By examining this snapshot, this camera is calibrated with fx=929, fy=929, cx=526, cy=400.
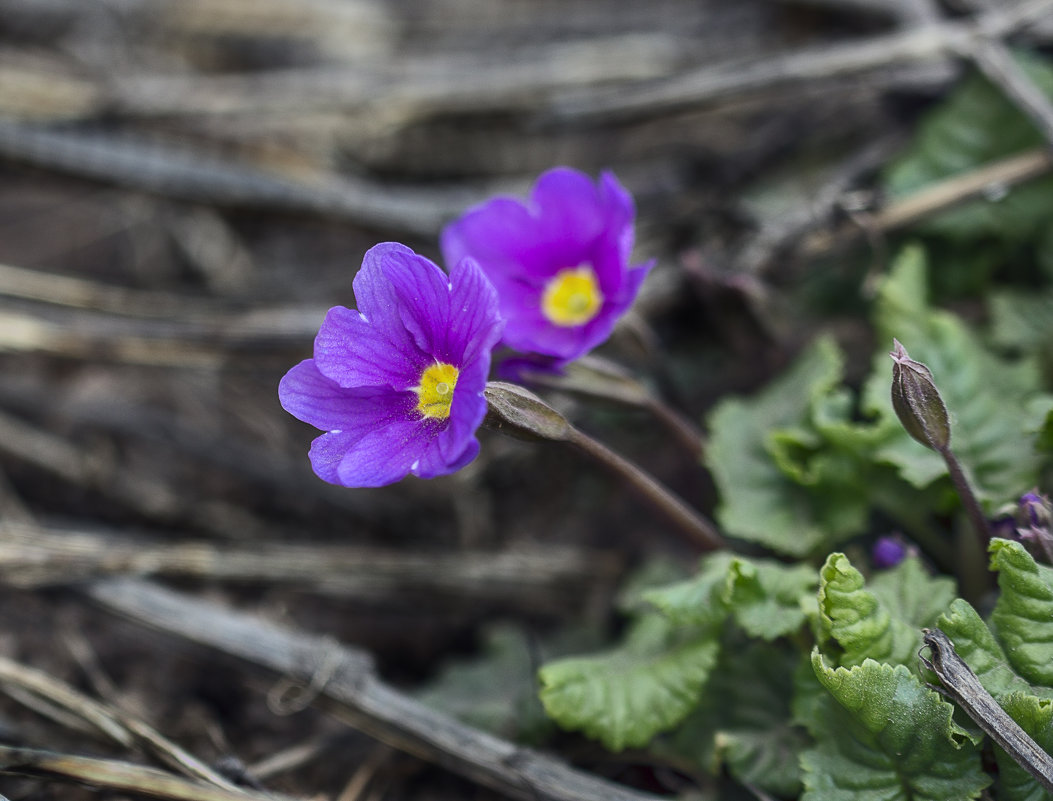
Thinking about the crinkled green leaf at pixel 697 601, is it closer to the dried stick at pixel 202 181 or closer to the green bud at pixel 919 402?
the green bud at pixel 919 402

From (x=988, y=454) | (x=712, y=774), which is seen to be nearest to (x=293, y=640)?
(x=712, y=774)

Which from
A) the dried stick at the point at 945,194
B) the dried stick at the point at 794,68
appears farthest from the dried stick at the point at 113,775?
the dried stick at the point at 794,68

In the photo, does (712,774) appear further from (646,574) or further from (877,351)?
(877,351)

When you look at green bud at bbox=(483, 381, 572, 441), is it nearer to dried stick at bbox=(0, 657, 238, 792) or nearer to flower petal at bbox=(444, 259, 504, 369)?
flower petal at bbox=(444, 259, 504, 369)

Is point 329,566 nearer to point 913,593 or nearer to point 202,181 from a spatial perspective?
point 202,181

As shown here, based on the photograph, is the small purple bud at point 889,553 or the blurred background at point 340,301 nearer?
the small purple bud at point 889,553

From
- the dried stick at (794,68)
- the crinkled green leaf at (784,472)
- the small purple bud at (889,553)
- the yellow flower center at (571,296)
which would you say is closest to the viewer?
the small purple bud at (889,553)

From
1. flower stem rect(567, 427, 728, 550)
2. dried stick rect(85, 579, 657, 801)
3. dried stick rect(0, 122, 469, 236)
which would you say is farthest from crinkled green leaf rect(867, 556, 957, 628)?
dried stick rect(0, 122, 469, 236)
